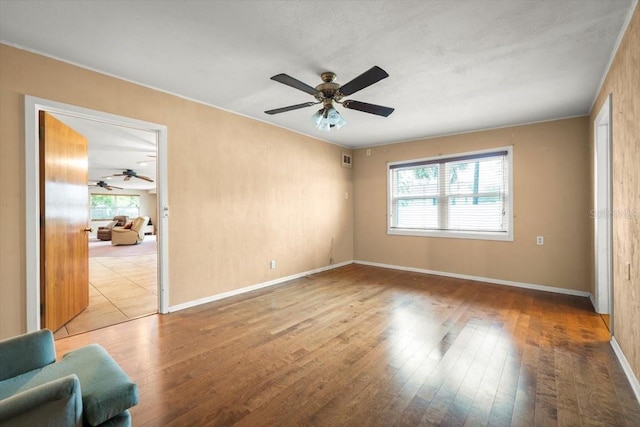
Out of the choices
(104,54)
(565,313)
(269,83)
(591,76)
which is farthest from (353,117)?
(565,313)

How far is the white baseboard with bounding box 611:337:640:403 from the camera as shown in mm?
1838

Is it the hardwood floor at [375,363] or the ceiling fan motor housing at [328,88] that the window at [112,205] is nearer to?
the hardwood floor at [375,363]

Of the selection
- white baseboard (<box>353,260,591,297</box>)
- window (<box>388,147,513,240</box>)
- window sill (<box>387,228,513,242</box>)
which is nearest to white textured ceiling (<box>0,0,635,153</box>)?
window (<box>388,147,513,240</box>)

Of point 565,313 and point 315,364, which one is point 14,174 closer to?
point 315,364

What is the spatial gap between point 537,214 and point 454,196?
3.89 feet

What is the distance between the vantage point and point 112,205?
45.3 ft

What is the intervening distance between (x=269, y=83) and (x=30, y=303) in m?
2.91

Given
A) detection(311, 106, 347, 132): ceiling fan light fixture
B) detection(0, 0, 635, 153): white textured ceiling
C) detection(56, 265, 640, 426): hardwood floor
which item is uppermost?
detection(0, 0, 635, 153): white textured ceiling

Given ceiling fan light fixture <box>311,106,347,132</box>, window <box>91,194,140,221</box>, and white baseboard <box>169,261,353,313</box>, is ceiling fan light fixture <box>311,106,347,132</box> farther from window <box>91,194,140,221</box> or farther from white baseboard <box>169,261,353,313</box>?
window <box>91,194,140,221</box>

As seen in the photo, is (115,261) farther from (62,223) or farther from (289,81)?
(289,81)

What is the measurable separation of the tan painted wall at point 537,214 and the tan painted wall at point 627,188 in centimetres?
174

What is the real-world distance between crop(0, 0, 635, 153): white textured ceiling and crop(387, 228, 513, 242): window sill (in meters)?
2.01

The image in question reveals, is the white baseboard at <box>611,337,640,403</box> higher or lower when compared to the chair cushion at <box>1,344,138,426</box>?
lower

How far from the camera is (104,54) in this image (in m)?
2.49
